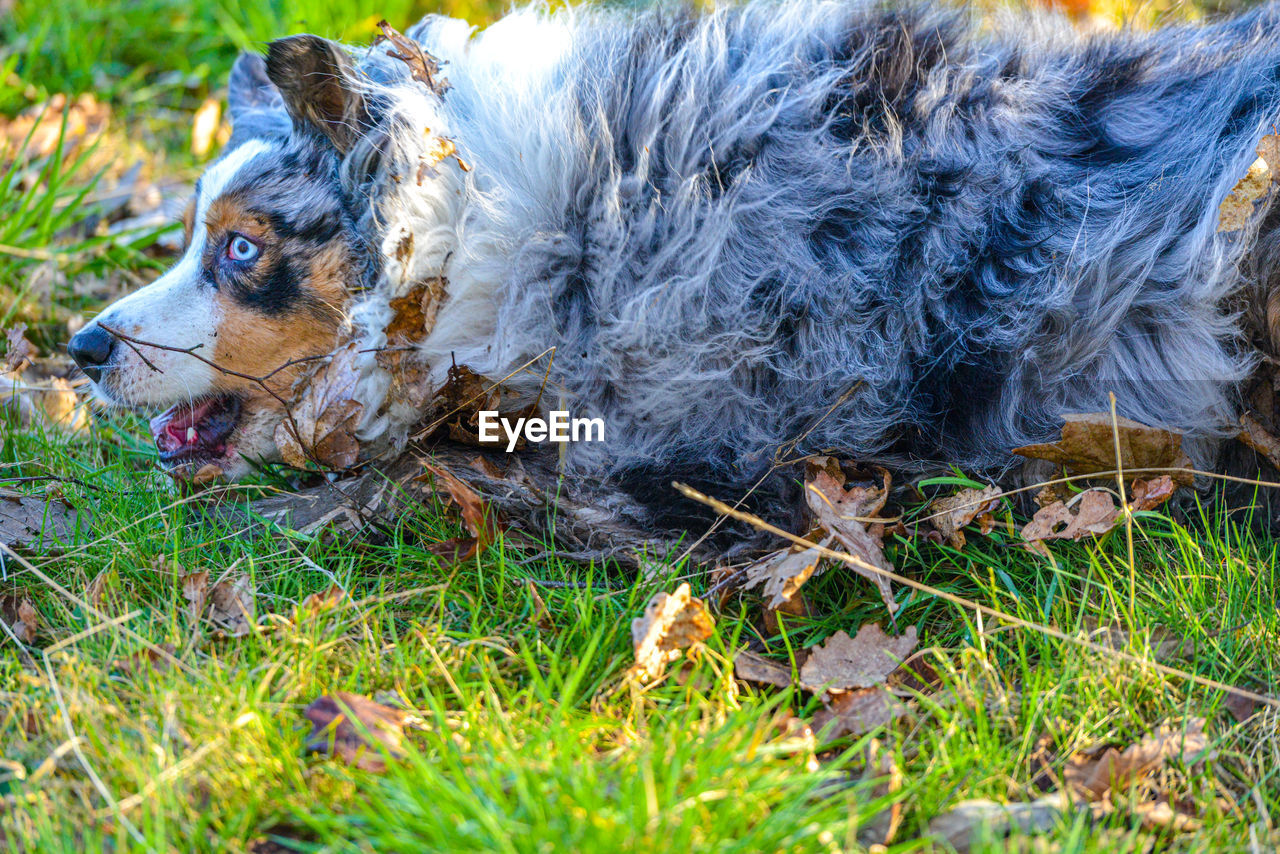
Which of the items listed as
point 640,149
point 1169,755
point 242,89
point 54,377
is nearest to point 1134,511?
point 1169,755

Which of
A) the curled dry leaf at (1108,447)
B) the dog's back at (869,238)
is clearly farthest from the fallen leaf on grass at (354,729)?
the curled dry leaf at (1108,447)

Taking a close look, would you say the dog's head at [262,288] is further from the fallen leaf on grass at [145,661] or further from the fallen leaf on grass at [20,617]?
the fallen leaf on grass at [145,661]

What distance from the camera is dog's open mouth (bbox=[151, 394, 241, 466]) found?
2932mm

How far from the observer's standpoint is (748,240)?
256 centimetres

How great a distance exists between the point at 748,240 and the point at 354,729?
1.47m

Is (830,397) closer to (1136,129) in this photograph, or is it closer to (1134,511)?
(1134,511)

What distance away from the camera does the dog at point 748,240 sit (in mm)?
2490

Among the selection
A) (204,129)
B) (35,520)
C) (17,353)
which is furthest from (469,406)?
(204,129)

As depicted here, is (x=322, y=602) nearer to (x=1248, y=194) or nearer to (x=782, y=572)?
(x=782, y=572)

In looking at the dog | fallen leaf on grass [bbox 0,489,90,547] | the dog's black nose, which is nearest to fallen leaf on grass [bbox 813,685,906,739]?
the dog

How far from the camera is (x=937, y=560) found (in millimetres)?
2443

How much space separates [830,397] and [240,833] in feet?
5.30

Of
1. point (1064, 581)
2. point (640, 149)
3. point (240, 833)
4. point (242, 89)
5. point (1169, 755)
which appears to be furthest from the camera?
point (242, 89)

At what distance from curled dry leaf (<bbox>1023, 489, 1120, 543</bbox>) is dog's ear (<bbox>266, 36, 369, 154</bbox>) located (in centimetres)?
200
